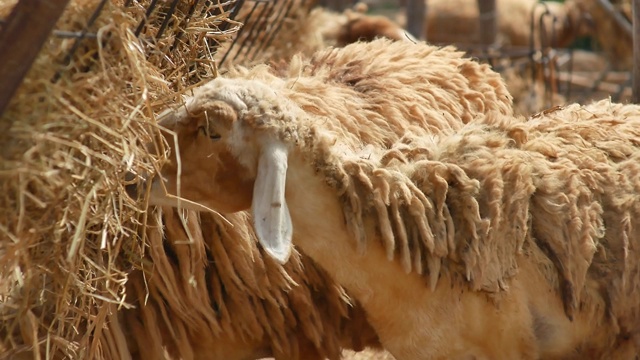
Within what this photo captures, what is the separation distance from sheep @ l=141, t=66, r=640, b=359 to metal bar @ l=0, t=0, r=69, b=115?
650 millimetres

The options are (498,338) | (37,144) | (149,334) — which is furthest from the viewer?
(149,334)

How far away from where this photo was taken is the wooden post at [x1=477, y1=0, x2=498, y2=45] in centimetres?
1112

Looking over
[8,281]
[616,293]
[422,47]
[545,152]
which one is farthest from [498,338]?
[422,47]

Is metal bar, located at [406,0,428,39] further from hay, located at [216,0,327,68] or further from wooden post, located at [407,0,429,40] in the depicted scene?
hay, located at [216,0,327,68]

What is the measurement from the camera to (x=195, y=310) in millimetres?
3824

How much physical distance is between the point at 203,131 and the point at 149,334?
948mm

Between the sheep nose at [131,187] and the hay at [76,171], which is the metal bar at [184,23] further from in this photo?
the sheep nose at [131,187]

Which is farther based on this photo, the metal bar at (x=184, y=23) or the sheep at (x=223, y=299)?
the sheep at (x=223, y=299)

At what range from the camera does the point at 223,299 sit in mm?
3885

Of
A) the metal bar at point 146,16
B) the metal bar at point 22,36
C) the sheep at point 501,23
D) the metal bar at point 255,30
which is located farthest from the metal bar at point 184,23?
the sheep at point 501,23

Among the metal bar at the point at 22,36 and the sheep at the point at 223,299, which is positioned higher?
the metal bar at the point at 22,36

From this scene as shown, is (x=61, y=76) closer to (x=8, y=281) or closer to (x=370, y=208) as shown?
(x=8, y=281)

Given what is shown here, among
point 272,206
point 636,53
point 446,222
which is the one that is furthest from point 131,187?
point 636,53

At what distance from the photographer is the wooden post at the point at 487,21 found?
438 inches
